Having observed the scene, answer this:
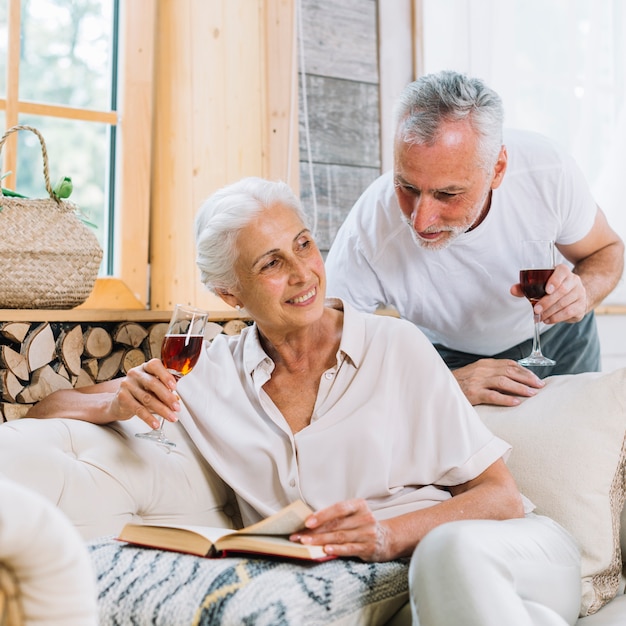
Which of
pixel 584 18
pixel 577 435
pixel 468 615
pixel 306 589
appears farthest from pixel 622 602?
pixel 584 18

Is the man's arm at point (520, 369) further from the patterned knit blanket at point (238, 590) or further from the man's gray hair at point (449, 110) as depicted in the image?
the patterned knit blanket at point (238, 590)

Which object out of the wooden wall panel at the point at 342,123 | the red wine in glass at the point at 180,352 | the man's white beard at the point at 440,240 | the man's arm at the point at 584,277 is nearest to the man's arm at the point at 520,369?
the man's arm at the point at 584,277

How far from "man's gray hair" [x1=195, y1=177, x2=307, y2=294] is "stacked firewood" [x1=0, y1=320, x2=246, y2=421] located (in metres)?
0.56

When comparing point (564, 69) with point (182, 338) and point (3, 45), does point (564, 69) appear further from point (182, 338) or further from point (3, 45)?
point (182, 338)

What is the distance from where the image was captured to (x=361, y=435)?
1.76 meters

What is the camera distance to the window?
2.94m

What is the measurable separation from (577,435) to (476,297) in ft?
2.16

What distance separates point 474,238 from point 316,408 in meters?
0.79

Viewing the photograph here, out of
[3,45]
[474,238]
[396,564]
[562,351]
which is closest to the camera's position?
[396,564]

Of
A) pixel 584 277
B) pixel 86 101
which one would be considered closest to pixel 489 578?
pixel 584 277

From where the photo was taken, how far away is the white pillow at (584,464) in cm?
180

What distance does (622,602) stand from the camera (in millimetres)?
1798

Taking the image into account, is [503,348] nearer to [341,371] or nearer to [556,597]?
[341,371]

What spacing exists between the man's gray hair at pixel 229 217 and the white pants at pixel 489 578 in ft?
2.63
